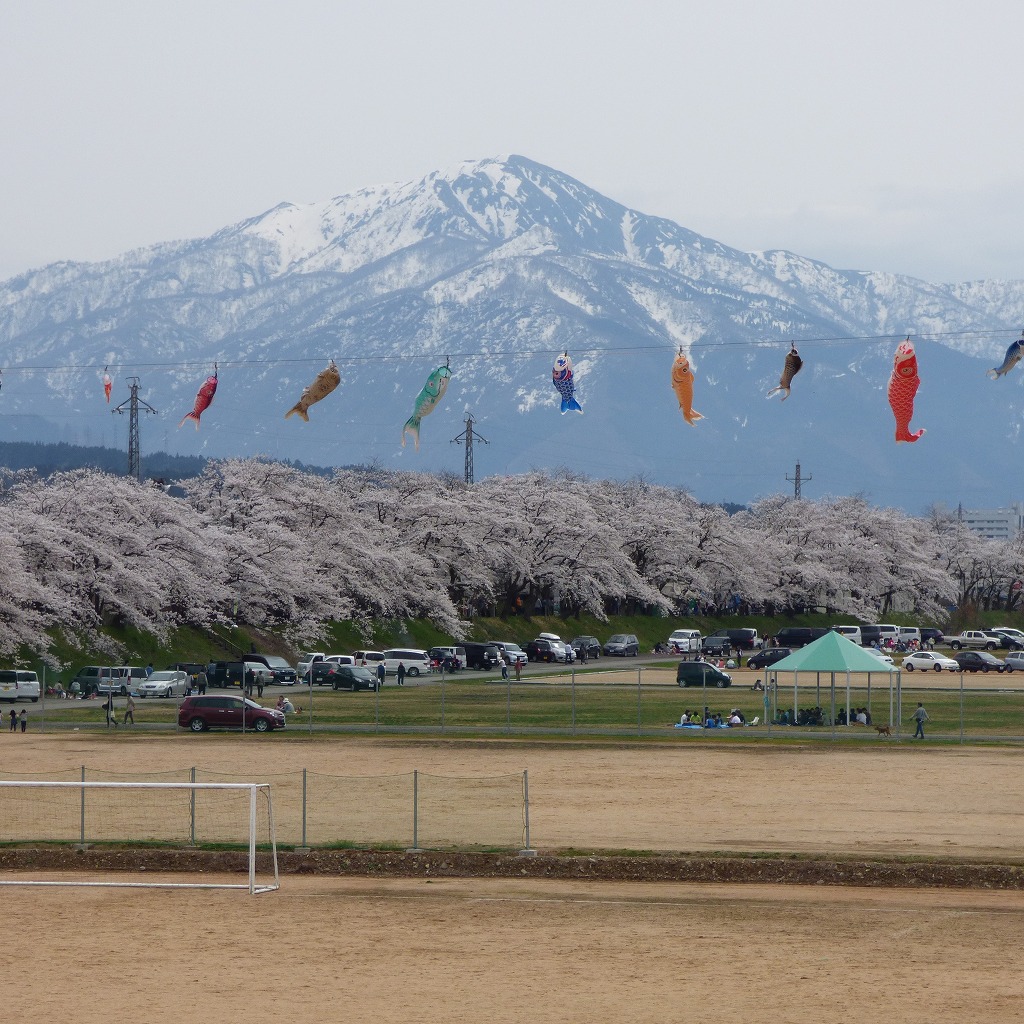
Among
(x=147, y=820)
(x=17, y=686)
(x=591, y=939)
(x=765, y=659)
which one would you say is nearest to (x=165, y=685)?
(x=17, y=686)

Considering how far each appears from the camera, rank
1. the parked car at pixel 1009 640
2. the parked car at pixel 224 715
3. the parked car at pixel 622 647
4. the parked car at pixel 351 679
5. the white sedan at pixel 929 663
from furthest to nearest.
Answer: the parked car at pixel 1009 640 < the parked car at pixel 622 647 < the white sedan at pixel 929 663 < the parked car at pixel 351 679 < the parked car at pixel 224 715

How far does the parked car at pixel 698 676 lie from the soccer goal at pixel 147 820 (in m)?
35.7

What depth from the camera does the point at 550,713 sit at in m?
52.1

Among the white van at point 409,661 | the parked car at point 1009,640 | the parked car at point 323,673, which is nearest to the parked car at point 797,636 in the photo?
the parked car at point 1009,640

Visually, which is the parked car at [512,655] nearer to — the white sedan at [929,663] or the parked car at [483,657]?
the parked car at [483,657]

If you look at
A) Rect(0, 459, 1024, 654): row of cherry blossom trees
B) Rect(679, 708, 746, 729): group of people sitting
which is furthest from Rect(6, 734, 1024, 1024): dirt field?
Rect(0, 459, 1024, 654): row of cherry blossom trees

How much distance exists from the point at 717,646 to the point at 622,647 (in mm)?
7151

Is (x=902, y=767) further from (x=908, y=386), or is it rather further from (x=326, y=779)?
(x=326, y=779)

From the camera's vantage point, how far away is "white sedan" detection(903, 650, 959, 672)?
3027 inches

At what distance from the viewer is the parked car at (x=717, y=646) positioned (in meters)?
89.5

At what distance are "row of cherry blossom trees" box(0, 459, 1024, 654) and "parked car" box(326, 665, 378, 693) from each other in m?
11.4

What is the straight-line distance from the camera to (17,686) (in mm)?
56938

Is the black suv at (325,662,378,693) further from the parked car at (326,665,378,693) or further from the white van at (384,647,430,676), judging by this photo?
the white van at (384,647,430,676)

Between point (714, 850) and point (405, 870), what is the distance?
540cm
